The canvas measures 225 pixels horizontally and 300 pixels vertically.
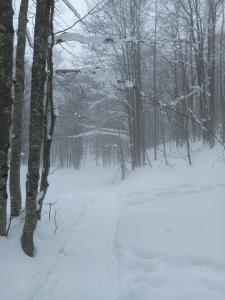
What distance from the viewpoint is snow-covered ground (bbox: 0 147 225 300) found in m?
5.08

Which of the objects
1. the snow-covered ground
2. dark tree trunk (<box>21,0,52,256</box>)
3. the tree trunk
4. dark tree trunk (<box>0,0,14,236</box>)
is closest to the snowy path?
the snow-covered ground

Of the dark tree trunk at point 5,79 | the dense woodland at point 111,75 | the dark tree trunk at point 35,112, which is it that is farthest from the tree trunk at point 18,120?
the dark tree trunk at point 5,79

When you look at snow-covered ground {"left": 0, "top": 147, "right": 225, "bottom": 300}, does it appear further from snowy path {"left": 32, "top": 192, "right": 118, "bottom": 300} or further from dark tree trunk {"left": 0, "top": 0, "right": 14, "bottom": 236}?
dark tree trunk {"left": 0, "top": 0, "right": 14, "bottom": 236}

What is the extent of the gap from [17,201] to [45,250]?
1800mm

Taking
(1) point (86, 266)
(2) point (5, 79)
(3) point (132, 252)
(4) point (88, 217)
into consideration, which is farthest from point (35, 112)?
(4) point (88, 217)

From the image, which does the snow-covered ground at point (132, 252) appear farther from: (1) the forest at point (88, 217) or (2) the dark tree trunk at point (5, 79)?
(2) the dark tree trunk at point (5, 79)

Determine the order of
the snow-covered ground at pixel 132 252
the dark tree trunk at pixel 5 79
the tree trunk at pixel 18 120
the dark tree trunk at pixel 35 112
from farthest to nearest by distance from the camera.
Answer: the tree trunk at pixel 18 120
the dark tree trunk at pixel 35 112
the dark tree trunk at pixel 5 79
the snow-covered ground at pixel 132 252

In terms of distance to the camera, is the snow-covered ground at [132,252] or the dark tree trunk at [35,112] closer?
the snow-covered ground at [132,252]

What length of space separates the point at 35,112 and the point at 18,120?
2539 millimetres

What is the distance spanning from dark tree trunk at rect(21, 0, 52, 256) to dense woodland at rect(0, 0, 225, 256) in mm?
15

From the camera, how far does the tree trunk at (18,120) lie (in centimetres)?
797

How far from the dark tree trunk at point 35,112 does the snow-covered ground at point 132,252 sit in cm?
30

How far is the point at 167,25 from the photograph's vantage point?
20719 mm

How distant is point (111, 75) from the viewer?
7.55 meters
